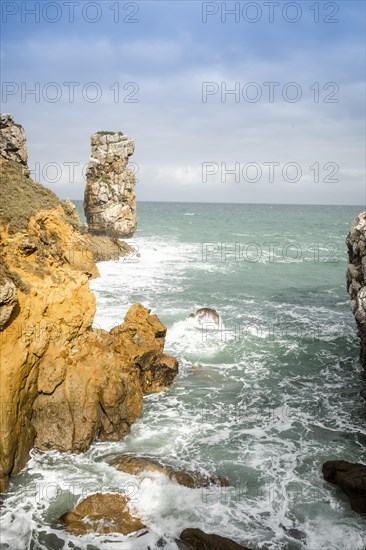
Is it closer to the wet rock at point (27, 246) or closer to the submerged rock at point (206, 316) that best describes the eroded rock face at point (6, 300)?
the wet rock at point (27, 246)

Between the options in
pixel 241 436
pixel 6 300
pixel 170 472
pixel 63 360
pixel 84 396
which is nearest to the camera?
pixel 6 300

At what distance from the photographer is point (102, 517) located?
10.5 metres

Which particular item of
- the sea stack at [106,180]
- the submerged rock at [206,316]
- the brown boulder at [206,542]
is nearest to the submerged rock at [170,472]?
the brown boulder at [206,542]

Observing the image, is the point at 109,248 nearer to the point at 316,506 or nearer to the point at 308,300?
the point at 308,300

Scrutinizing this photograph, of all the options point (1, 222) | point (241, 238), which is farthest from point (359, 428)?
point (241, 238)

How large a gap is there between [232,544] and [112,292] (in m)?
24.9

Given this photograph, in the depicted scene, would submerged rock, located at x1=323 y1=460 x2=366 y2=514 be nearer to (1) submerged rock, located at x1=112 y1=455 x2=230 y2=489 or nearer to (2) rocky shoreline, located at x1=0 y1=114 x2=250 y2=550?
(1) submerged rock, located at x1=112 y1=455 x2=230 y2=489

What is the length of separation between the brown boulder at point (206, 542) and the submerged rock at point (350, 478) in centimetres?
372

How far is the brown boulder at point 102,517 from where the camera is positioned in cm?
1020

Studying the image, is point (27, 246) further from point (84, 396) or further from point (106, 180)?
point (106, 180)

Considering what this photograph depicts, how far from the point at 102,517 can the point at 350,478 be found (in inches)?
285

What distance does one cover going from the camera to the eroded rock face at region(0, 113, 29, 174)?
78.1 ft

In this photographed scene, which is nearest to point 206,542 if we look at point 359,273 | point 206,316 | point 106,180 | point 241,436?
point 241,436

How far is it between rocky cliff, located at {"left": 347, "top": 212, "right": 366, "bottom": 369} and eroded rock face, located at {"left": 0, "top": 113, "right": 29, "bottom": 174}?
1887 centimetres
